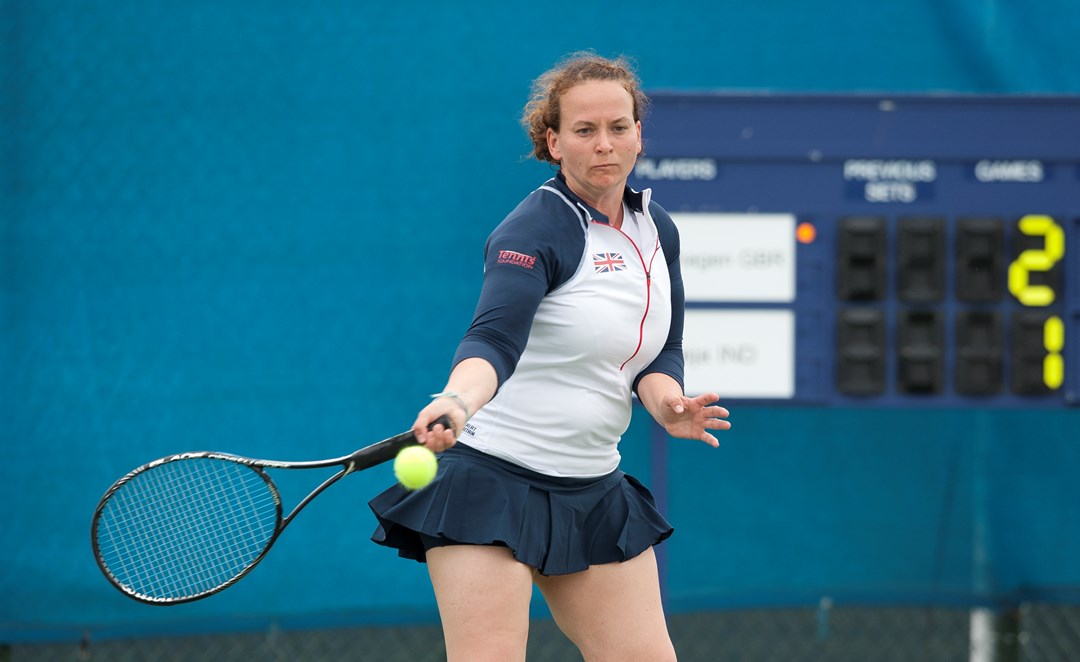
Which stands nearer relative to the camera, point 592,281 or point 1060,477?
point 592,281

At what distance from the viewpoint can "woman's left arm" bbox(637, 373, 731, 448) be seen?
2.38m

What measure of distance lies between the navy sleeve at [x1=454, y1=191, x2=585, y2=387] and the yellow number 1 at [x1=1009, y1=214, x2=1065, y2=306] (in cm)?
226

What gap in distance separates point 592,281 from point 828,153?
76.0 inches

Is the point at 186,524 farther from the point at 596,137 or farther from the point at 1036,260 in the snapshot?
the point at 1036,260

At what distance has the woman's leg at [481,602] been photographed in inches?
90.4

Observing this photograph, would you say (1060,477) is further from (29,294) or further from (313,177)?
(29,294)

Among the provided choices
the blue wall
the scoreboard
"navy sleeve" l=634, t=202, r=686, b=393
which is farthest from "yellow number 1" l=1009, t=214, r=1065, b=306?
"navy sleeve" l=634, t=202, r=686, b=393

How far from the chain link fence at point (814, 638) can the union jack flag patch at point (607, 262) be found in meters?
2.46

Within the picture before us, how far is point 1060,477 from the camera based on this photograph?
15.6ft

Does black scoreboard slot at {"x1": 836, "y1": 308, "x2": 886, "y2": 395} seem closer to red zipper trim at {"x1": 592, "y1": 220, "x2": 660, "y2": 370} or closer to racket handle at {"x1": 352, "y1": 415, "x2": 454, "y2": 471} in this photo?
red zipper trim at {"x1": 592, "y1": 220, "x2": 660, "y2": 370}

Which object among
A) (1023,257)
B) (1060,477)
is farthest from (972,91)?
(1060,477)

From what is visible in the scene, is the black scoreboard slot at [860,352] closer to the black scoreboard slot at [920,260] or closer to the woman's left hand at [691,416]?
the black scoreboard slot at [920,260]

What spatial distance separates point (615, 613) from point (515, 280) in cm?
68

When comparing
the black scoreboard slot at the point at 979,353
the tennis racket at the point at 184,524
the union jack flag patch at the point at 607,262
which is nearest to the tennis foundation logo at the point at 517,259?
the union jack flag patch at the point at 607,262
